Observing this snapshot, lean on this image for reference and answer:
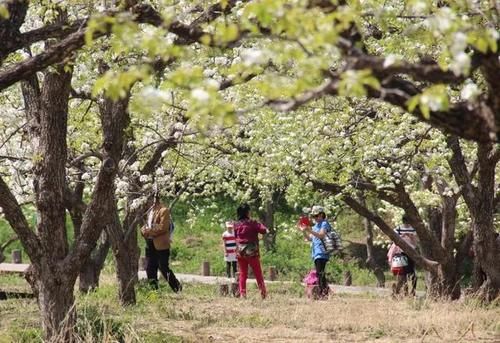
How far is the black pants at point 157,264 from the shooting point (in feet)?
46.1

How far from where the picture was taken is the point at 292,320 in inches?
406

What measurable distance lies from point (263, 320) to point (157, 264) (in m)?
4.62

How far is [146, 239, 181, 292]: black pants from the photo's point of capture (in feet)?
46.1

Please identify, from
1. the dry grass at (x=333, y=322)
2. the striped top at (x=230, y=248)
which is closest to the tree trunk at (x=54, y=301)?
the dry grass at (x=333, y=322)

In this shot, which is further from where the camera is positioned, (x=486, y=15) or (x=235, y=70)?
(x=486, y=15)

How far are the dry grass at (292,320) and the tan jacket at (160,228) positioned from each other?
1067 mm

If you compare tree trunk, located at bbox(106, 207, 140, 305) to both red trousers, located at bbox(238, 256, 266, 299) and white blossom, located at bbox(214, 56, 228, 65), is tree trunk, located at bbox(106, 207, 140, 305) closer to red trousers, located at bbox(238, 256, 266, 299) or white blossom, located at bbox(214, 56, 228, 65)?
red trousers, located at bbox(238, 256, 266, 299)

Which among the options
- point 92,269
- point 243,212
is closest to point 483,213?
point 243,212

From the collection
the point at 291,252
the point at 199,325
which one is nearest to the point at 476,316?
the point at 199,325

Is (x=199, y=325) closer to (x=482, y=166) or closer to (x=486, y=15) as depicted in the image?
(x=482, y=166)

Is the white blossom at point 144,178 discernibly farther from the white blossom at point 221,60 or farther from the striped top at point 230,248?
the striped top at point 230,248

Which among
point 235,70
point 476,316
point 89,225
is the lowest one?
point 476,316

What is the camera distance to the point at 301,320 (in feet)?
34.2

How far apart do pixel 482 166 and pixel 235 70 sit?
7268 millimetres
